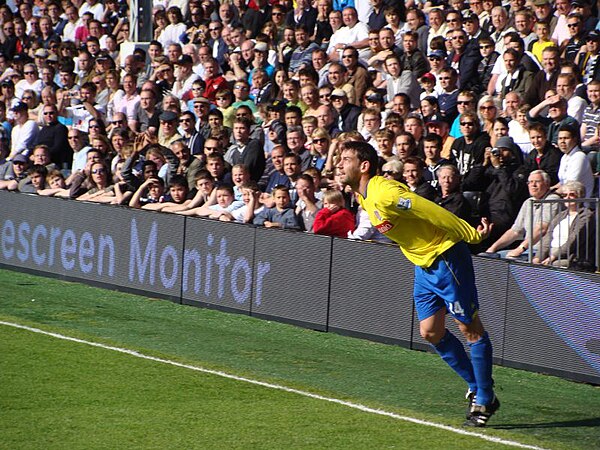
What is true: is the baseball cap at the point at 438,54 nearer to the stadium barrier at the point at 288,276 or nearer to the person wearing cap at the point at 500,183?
the person wearing cap at the point at 500,183

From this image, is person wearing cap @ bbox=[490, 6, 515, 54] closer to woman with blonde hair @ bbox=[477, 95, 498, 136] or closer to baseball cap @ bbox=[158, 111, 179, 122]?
woman with blonde hair @ bbox=[477, 95, 498, 136]

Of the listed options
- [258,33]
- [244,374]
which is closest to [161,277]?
[244,374]

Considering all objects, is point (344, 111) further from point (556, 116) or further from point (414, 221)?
point (414, 221)

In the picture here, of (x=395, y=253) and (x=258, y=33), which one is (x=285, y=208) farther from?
(x=258, y=33)

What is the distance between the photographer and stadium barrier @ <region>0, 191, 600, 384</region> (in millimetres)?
9773

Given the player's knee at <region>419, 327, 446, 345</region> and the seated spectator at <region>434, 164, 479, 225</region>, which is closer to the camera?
the player's knee at <region>419, 327, 446, 345</region>

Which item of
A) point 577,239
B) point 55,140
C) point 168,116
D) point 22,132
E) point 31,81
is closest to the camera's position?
point 577,239

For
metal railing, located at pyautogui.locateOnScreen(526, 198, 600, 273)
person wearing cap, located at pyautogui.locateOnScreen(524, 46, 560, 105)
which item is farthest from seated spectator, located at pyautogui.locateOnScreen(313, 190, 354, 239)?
person wearing cap, located at pyautogui.locateOnScreen(524, 46, 560, 105)

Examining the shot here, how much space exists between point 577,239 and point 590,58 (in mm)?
4249

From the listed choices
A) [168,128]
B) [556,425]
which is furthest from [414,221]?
[168,128]

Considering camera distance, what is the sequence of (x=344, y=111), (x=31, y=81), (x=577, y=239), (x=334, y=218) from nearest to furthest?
(x=577, y=239) < (x=334, y=218) < (x=344, y=111) < (x=31, y=81)

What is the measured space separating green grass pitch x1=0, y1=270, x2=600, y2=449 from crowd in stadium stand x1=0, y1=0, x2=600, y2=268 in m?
1.59

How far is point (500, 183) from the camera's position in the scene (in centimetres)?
1216

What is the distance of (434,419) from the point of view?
26.6ft
